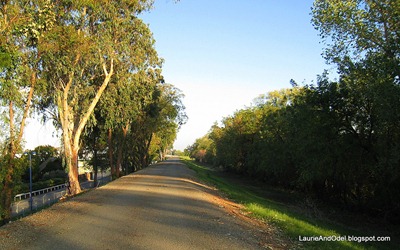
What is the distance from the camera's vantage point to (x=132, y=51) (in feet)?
84.8

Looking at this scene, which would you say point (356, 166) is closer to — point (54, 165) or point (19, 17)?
point (19, 17)

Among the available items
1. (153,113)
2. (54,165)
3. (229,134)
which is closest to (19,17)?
(153,113)

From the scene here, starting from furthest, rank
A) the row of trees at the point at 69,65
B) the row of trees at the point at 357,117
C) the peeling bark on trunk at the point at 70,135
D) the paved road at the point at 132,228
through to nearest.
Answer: the peeling bark on trunk at the point at 70,135 < the row of trees at the point at 357,117 < the row of trees at the point at 69,65 < the paved road at the point at 132,228

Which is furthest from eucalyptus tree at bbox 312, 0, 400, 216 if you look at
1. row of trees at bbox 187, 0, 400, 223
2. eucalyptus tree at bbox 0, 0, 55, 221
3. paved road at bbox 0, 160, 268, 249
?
eucalyptus tree at bbox 0, 0, 55, 221

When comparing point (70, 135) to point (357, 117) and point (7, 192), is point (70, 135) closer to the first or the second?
point (7, 192)

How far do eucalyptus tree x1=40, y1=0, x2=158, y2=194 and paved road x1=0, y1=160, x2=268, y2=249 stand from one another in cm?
1044

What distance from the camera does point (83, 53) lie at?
20.5 meters

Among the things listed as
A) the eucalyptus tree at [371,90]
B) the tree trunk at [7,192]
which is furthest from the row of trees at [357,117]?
the tree trunk at [7,192]

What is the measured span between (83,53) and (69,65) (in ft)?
3.58

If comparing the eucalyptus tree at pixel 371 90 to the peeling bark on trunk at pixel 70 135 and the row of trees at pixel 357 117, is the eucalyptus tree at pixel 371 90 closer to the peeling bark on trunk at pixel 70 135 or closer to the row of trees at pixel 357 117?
the row of trees at pixel 357 117

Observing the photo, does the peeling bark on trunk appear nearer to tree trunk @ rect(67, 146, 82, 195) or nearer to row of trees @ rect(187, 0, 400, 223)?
tree trunk @ rect(67, 146, 82, 195)

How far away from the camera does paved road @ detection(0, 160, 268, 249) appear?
7.09 meters

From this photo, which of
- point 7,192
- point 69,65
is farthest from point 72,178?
point 69,65

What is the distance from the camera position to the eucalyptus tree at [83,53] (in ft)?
62.8
